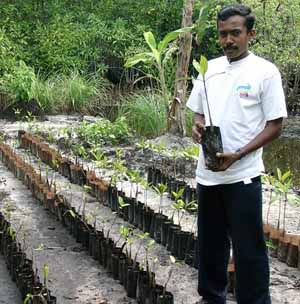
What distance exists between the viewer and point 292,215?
5.29m

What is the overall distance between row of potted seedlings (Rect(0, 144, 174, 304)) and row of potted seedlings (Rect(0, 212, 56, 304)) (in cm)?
49

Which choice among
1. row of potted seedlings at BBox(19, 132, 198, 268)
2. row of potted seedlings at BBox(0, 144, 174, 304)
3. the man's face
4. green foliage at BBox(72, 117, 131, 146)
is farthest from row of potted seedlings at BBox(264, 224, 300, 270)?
green foliage at BBox(72, 117, 131, 146)

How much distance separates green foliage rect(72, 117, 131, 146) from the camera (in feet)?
27.7

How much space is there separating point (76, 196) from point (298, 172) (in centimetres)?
381

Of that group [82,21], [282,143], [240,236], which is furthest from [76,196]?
[82,21]

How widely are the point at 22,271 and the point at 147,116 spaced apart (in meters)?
6.34

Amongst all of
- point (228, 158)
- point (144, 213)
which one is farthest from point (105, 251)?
point (228, 158)

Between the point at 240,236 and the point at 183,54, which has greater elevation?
the point at 183,54

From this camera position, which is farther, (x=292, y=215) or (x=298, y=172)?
(x=298, y=172)

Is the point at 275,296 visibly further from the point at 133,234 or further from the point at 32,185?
the point at 32,185

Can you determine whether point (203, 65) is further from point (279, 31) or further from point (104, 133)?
point (279, 31)

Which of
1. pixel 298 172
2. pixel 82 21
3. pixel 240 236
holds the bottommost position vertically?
pixel 298 172

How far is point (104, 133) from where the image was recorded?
8531 millimetres

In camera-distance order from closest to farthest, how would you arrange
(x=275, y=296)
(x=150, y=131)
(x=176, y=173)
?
(x=275, y=296), (x=176, y=173), (x=150, y=131)
